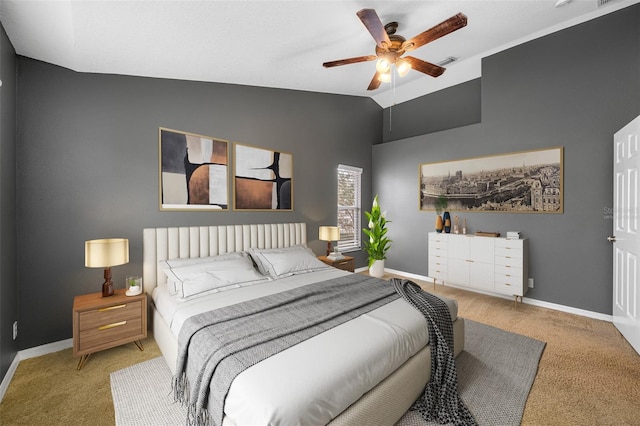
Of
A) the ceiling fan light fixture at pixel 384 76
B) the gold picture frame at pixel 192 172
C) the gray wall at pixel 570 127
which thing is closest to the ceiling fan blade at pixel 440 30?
the ceiling fan light fixture at pixel 384 76

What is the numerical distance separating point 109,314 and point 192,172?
167cm

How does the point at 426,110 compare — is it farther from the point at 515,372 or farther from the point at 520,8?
the point at 515,372

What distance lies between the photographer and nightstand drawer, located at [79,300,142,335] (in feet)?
7.54

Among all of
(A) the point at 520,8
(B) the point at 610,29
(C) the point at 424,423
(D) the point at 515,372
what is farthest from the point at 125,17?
(B) the point at 610,29

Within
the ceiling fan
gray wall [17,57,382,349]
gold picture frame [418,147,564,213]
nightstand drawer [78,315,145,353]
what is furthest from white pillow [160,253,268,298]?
gold picture frame [418,147,564,213]

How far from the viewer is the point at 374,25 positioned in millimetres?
2074

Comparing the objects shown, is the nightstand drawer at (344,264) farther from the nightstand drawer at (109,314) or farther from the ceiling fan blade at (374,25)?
the ceiling fan blade at (374,25)

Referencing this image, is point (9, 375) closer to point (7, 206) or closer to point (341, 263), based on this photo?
point (7, 206)

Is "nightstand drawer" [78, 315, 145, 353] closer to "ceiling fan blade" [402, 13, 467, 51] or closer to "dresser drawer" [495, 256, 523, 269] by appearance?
"ceiling fan blade" [402, 13, 467, 51]

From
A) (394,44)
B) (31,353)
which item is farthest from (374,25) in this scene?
(31,353)

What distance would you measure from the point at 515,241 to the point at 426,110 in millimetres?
2985

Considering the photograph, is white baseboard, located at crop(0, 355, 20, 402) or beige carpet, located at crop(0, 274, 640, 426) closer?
beige carpet, located at crop(0, 274, 640, 426)

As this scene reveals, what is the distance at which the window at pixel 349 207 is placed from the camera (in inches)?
205

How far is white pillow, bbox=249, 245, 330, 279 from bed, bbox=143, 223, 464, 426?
0.85ft
